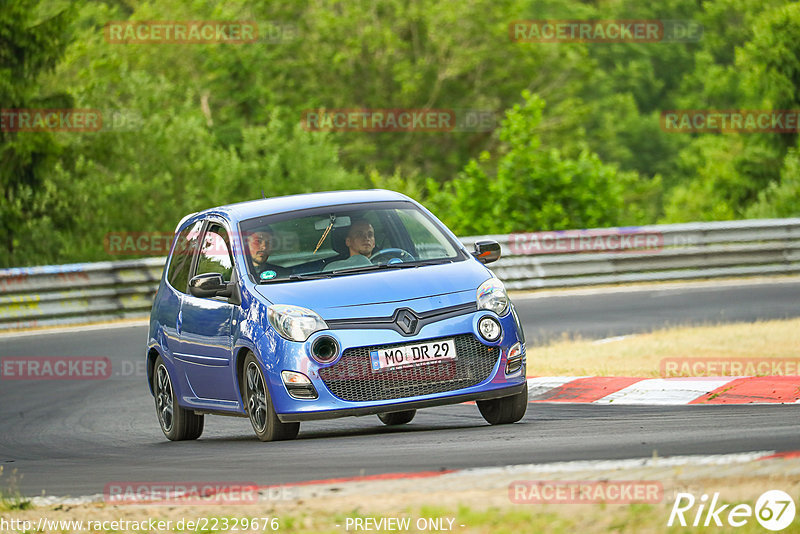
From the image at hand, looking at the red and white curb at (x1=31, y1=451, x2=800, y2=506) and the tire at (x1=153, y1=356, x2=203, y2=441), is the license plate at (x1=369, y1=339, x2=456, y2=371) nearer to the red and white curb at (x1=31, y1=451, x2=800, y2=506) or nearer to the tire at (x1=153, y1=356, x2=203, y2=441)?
the red and white curb at (x1=31, y1=451, x2=800, y2=506)

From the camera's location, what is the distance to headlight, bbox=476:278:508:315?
8680 mm

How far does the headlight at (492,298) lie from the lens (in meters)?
8.68

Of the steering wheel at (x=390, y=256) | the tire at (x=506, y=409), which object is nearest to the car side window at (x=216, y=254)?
the steering wheel at (x=390, y=256)

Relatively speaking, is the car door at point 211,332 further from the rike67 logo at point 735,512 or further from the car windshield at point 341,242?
the rike67 logo at point 735,512

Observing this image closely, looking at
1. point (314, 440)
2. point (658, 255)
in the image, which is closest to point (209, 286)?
point (314, 440)

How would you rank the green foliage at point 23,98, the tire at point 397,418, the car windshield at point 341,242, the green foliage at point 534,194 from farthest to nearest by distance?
the green foliage at point 23,98
the green foliage at point 534,194
the tire at point 397,418
the car windshield at point 341,242

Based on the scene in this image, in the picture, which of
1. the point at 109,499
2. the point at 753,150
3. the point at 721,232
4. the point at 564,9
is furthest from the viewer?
the point at 564,9

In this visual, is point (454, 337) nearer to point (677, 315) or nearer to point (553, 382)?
point (553, 382)

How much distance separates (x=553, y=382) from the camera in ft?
38.4

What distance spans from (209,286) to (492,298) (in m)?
1.83

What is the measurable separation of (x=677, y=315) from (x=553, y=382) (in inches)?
258

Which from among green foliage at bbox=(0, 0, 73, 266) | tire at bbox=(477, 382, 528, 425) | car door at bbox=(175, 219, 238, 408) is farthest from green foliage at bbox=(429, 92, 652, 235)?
tire at bbox=(477, 382, 528, 425)

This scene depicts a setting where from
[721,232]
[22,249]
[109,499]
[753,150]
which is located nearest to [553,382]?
[109,499]

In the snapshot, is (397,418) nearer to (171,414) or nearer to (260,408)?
(171,414)
